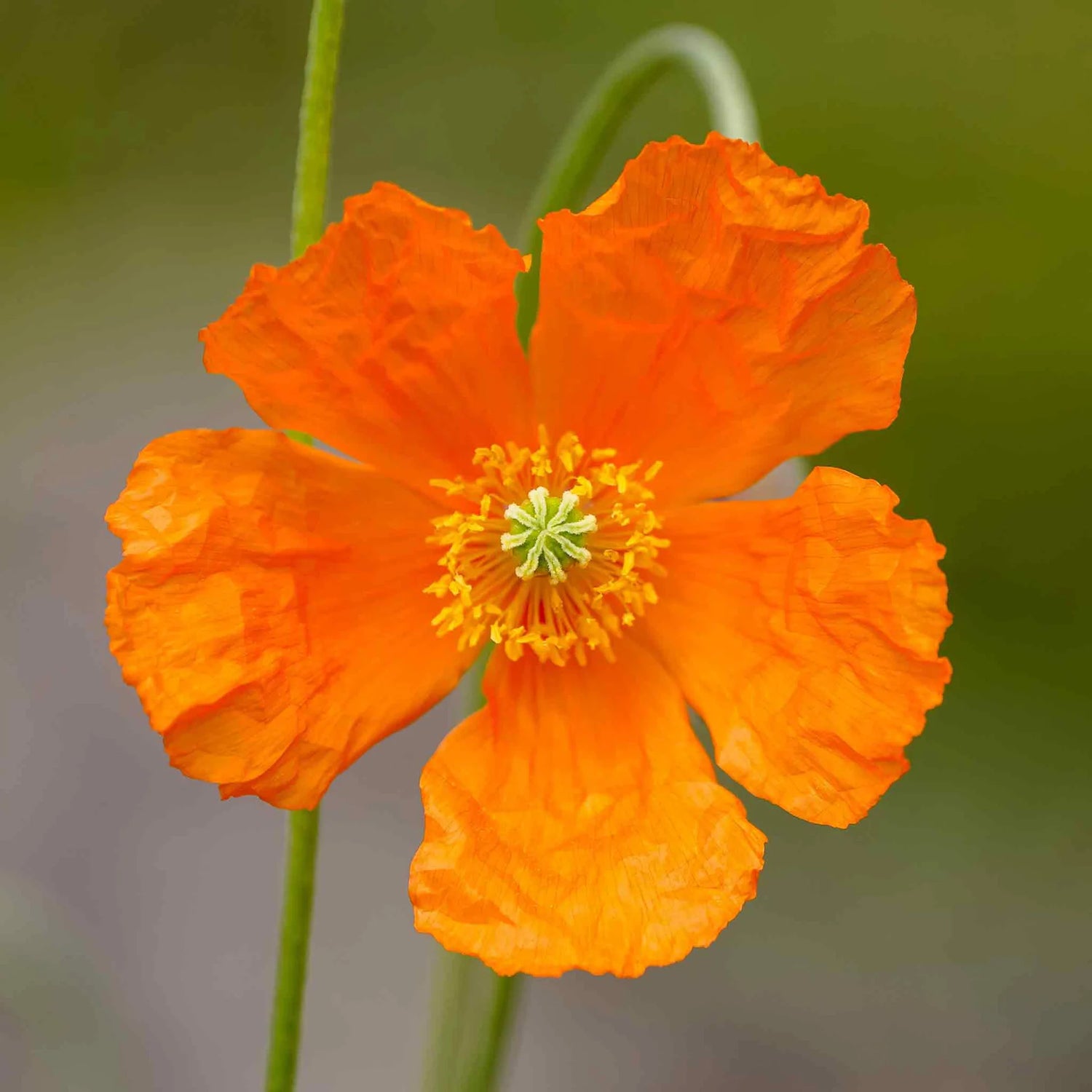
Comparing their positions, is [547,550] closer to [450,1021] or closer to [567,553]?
[567,553]

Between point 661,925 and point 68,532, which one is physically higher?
point 661,925

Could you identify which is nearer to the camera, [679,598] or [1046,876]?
[679,598]

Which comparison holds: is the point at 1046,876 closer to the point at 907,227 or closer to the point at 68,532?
the point at 907,227

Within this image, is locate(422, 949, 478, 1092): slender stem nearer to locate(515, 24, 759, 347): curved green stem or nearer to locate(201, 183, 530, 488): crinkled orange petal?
locate(201, 183, 530, 488): crinkled orange petal

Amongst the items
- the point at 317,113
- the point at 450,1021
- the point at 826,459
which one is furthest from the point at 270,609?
the point at 826,459

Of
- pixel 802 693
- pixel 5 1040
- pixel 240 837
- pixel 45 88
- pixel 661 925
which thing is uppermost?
pixel 802 693

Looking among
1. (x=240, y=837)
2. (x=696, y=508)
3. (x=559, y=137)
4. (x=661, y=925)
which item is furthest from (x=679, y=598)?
(x=559, y=137)

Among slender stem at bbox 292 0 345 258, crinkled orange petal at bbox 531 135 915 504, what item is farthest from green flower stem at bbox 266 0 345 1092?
crinkled orange petal at bbox 531 135 915 504
